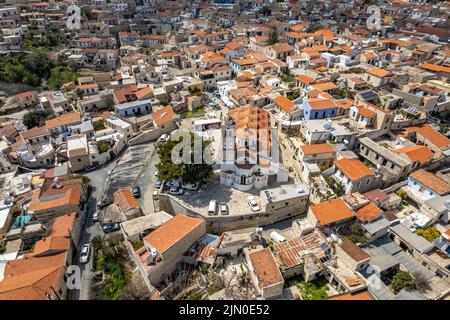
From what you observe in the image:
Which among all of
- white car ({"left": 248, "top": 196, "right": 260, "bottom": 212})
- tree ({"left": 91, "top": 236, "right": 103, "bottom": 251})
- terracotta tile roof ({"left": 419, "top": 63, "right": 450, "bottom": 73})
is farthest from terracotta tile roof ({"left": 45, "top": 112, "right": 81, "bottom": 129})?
terracotta tile roof ({"left": 419, "top": 63, "right": 450, "bottom": 73})

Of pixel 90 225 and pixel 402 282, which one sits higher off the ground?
pixel 90 225

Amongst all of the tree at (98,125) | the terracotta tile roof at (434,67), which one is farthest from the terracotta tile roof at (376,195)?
the tree at (98,125)

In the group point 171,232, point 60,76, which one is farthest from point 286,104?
point 60,76

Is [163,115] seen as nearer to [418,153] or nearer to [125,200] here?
[125,200]

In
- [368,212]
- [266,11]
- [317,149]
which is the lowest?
[368,212]

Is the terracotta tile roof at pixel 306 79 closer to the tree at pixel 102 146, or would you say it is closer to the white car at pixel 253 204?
the white car at pixel 253 204

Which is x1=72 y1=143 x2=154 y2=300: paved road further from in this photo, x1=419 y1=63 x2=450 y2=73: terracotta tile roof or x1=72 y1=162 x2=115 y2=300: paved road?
x1=419 y1=63 x2=450 y2=73: terracotta tile roof
